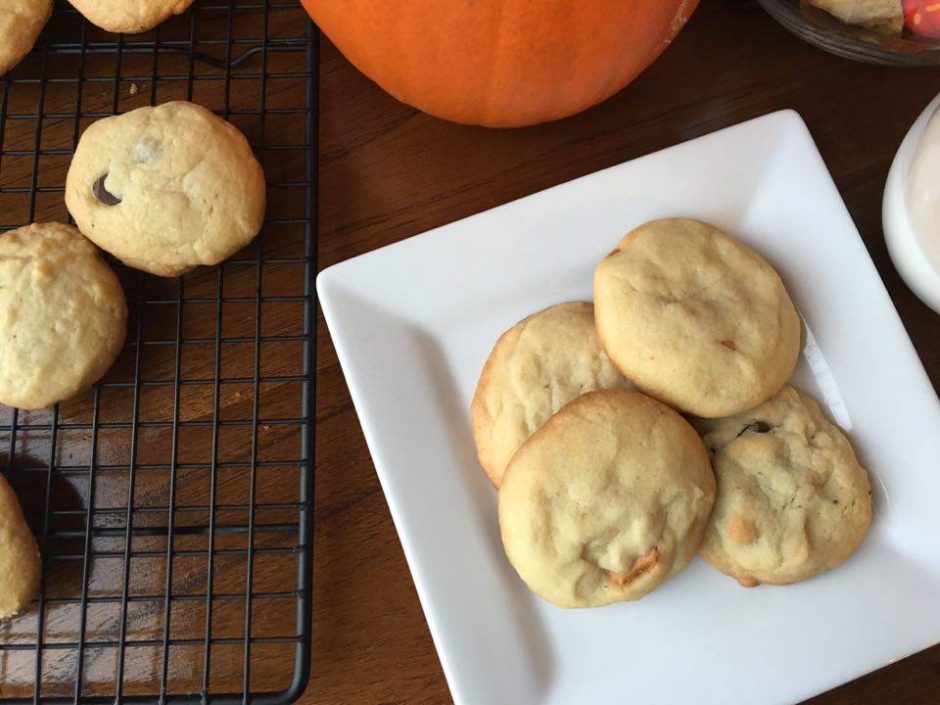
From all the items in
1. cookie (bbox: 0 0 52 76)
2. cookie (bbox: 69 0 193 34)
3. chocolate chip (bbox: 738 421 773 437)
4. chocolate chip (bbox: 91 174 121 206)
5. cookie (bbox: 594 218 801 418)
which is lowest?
chocolate chip (bbox: 738 421 773 437)

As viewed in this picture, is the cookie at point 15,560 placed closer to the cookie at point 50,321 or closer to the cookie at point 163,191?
the cookie at point 50,321

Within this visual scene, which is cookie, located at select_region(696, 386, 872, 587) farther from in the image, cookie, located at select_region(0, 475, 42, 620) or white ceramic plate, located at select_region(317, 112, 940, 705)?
cookie, located at select_region(0, 475, 42, 620)

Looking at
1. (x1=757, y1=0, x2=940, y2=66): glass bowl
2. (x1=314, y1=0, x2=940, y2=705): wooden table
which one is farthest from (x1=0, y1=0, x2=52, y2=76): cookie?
(x1=757, y1=0, x2=940, y2=66): glass bowl

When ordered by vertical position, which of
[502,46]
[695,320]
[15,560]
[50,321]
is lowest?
[15,560]

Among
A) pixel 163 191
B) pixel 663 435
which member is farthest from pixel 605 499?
pixel 163 191

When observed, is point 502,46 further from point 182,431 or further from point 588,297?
point 182,431

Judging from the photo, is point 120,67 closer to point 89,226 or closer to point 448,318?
point 89,226
